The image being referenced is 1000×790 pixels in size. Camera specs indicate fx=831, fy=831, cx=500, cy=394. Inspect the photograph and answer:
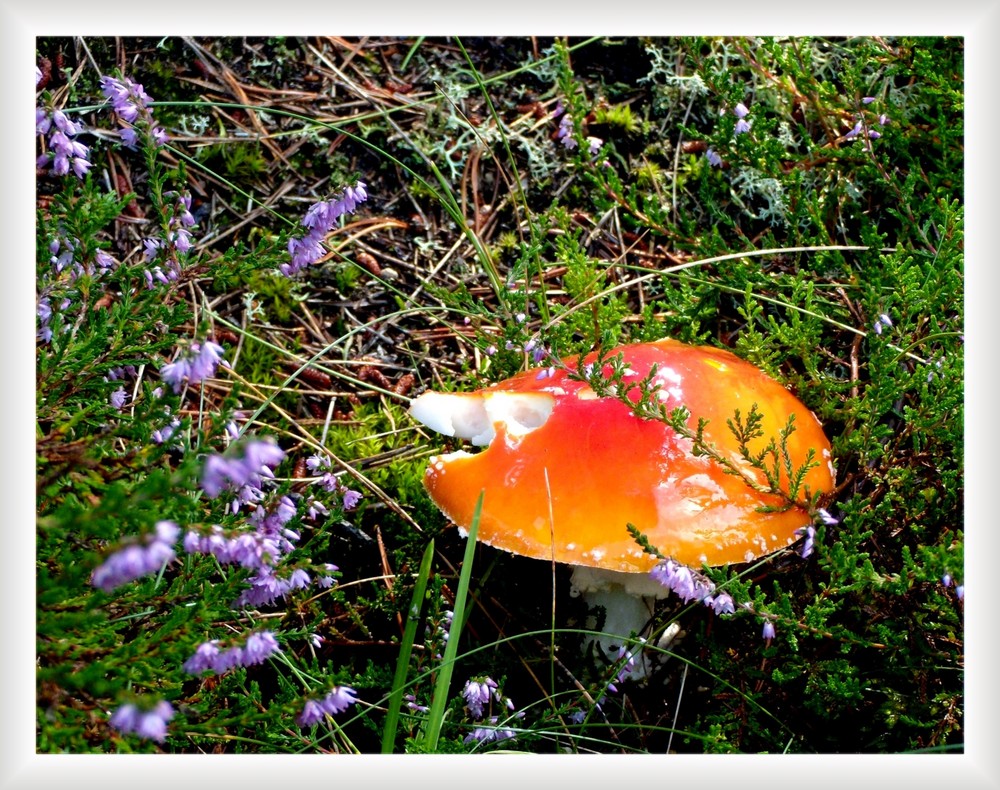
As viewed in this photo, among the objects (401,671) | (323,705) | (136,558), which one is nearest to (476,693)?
(401,671)

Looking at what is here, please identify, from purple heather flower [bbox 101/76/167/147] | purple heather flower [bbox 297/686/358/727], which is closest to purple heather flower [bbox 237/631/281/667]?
purple heather flower [bbox 297/686/358/727]

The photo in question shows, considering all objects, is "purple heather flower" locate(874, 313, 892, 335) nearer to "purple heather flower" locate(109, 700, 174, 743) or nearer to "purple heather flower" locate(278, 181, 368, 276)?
"purple heather flower" locate(278, 181, 368, 276)

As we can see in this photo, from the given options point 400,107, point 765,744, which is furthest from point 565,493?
point 400,107

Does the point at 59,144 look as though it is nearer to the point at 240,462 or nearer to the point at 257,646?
the point at 240,462

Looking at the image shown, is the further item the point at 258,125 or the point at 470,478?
the point at 258,125
